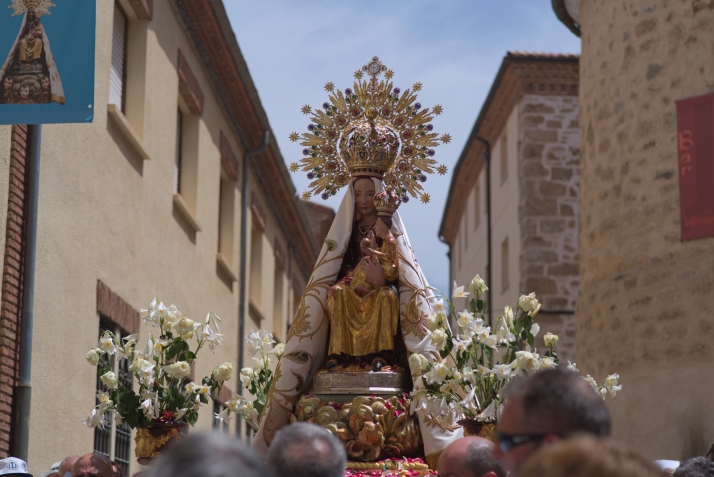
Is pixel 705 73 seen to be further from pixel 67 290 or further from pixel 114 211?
pixel 67 290

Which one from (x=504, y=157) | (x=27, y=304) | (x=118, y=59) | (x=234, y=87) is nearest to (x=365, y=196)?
(x=27, y=304)

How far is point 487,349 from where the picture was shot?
6.79m

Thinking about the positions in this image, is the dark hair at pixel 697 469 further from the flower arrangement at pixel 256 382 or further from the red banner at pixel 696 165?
the red banner at pixel 696 165

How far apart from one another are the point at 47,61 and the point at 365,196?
92.3 inches

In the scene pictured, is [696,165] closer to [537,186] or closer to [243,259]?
[243,259]

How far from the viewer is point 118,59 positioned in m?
12.6

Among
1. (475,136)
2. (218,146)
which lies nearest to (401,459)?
(218,146)

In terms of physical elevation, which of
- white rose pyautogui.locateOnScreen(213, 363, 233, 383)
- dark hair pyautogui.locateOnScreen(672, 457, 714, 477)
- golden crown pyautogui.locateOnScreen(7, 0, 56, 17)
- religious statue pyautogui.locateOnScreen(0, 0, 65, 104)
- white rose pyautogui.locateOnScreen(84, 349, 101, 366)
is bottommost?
dark hair pyautogui.locateOnScreen(672, 457, 714, 477)

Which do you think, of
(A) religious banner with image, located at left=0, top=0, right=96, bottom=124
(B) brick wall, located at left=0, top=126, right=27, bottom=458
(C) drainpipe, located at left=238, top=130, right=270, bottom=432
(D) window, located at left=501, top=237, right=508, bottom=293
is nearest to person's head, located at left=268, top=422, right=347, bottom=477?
(A) religious banner with image, located at left=0, top=0, right=96, bottom=124

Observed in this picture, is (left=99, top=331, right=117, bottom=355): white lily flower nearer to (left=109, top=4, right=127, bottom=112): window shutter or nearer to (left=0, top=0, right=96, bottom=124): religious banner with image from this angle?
(left=0, top=0, right=96, bottom=124): religious banner with image

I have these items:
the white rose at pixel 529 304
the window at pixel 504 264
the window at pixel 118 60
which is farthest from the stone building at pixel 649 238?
the window at pixel 504 264

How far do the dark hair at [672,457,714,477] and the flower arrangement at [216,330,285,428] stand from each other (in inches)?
152

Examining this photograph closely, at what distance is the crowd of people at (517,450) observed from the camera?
2404 millimetres

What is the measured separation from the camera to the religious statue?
793cm
